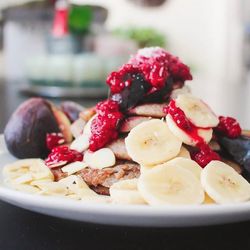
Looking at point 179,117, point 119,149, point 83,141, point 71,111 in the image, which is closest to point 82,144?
point 83,141

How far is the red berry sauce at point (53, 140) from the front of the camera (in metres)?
1.19

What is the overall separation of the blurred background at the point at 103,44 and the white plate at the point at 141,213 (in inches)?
36.7

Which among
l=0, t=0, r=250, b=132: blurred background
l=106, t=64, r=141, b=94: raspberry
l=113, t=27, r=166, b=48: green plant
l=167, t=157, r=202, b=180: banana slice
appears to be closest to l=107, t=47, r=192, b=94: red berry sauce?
l=106, t=64, r=141, b=94: raspberry

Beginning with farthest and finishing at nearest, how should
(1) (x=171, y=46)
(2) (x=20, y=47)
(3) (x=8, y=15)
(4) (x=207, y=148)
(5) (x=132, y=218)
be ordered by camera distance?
(1) (x=171, y=46)
(2) (x=20, y=47)
(3) (x=8, y=15)
(4) (x=207, y=148)
(5) (x=132, y=218)

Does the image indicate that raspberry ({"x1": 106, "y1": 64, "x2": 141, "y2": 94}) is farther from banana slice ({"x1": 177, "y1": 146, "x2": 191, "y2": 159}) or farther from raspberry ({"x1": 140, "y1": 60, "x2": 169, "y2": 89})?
banana slice ({"x1": 177, "y1": 146, "x2": 191, "y2": 159})

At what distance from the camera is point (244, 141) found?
961 millimetres

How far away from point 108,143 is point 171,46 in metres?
5.85

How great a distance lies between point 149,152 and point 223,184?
0.44ft

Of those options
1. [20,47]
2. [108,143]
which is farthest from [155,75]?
[20,47]

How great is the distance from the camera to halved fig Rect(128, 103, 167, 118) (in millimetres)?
970

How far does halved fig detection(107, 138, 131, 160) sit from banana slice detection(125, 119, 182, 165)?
0.04 m

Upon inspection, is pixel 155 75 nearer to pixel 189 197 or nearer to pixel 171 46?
pixel 189 197

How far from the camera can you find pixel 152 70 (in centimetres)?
101

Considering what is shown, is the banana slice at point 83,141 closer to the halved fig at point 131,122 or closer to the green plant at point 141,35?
the halved fig at point 131,122
